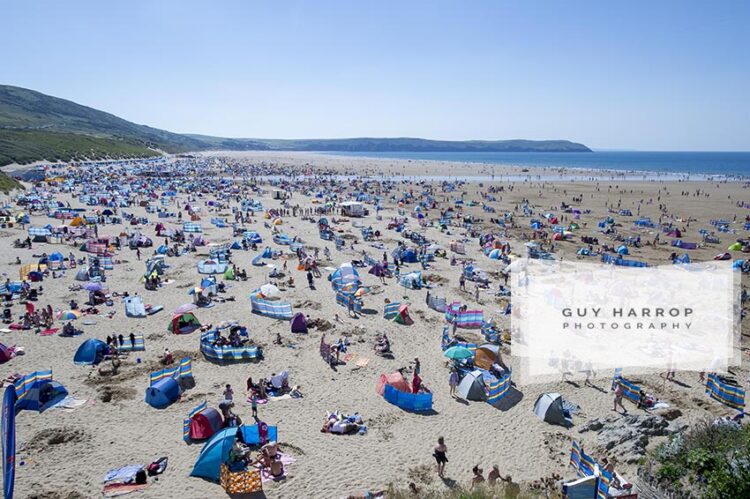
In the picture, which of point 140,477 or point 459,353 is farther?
point 459,353

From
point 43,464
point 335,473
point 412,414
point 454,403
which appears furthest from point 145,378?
point 454,403

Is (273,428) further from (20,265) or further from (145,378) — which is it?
(20,265)

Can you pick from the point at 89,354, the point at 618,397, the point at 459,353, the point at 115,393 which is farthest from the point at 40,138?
the point at 618,397

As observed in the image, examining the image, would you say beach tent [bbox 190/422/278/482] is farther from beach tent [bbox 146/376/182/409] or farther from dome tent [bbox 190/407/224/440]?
beach tent [bbox 146/376/182/409]

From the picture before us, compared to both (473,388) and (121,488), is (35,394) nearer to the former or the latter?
(121,488)

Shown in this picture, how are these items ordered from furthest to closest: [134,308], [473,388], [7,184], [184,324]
Result: 1. [7,184]
2. [134,308]
3. [184,324]
4. [473,388]

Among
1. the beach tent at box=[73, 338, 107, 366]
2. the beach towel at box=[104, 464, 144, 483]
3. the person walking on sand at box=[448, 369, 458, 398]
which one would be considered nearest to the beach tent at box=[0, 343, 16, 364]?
the beach tent at box=[73, 338, 107, 366]

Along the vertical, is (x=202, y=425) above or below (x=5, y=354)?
below
